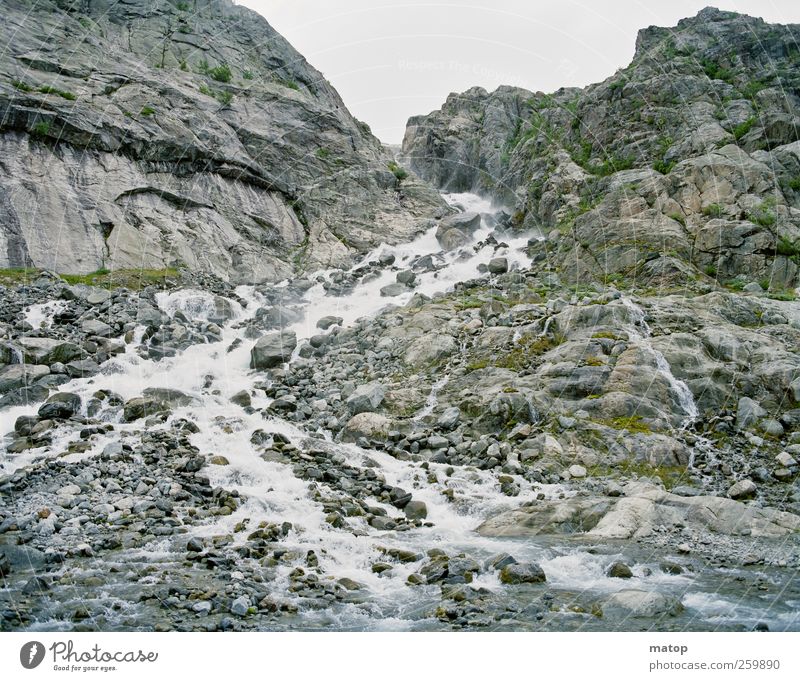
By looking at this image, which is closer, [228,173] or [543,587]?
[543,587]

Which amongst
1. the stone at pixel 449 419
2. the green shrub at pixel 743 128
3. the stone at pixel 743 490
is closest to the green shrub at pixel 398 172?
the green shrub at pixel 743 128

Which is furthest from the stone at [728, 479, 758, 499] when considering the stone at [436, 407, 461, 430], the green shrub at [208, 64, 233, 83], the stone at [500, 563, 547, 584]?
the green shrub at [208, 64, 233, 83]

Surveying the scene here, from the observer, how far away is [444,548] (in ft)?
37.8

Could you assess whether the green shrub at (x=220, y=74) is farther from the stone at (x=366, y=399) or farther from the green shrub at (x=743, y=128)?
the stone at (x=366, y=399)

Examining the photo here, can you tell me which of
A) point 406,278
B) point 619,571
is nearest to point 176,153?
point 406,278

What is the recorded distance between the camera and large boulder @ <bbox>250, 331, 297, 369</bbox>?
2366 centimetres

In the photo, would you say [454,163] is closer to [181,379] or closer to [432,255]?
[432,255]

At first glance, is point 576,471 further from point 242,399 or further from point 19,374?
point 19,374

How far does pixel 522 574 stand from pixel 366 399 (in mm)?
10260

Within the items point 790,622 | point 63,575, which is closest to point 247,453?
point 63,575

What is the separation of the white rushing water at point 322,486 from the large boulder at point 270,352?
26.7 inches

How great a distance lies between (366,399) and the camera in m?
19.4

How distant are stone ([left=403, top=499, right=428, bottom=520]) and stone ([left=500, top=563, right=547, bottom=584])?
Answer: 3.54 meters

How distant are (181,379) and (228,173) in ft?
89.4
